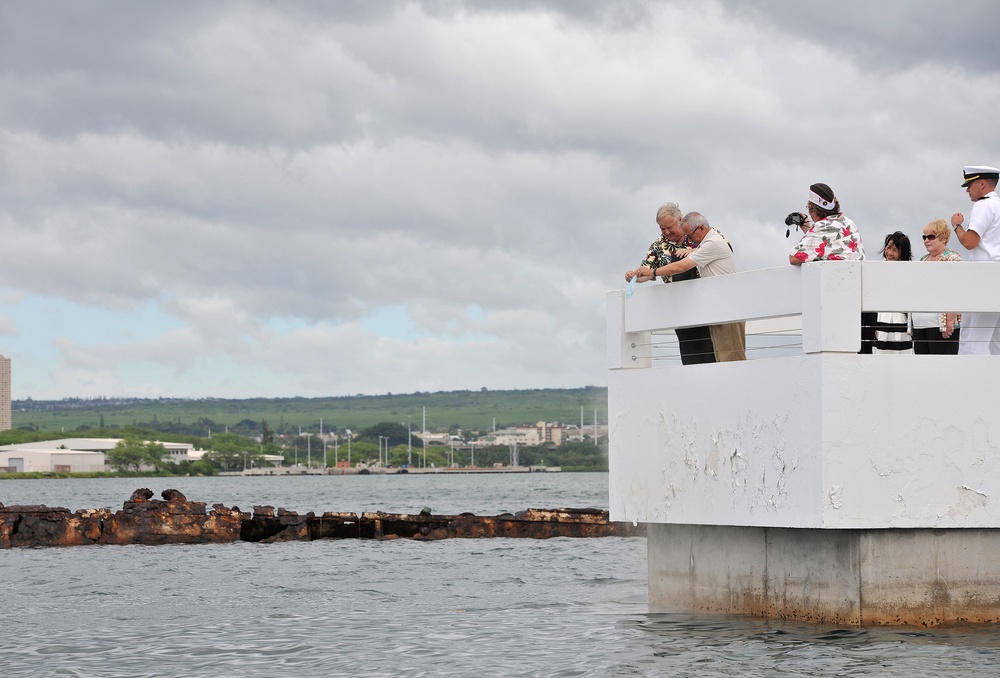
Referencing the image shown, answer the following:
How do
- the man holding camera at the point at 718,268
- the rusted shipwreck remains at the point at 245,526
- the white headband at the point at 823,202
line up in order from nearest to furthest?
the white headband at the point at 823,202, the man holding camera at the point at 718,268, the rusted shipwreck remains at the point at 245,526

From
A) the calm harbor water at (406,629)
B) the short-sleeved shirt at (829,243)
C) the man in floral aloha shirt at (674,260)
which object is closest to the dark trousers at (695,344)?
the man in floral aloha shirt at (674,260)

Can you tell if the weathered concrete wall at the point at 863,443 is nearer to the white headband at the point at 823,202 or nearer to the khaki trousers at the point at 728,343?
the khaki trousers at the point at 728,343

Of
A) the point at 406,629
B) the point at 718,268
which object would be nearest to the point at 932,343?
the point at 718,268

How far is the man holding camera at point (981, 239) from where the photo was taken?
14.4 m

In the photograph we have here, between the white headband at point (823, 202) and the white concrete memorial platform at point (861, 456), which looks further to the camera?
the white headband at point (823, 202)

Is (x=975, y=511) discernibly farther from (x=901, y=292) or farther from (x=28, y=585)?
(x=28, y=585)

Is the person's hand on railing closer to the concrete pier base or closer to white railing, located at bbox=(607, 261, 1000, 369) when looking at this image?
white railing, located at bbox=(607, 261, 1000, 369)

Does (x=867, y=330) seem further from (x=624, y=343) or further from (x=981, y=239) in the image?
(x=624, y=343)

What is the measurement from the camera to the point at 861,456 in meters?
13.6

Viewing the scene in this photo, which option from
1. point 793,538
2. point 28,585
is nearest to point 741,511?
point 793,538

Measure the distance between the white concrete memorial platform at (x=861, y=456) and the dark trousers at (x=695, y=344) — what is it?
0.82m

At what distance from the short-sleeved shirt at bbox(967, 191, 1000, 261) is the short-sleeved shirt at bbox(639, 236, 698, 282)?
3.06 meters

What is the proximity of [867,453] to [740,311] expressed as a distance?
2066 millimetres

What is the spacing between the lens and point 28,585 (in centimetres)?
2652
